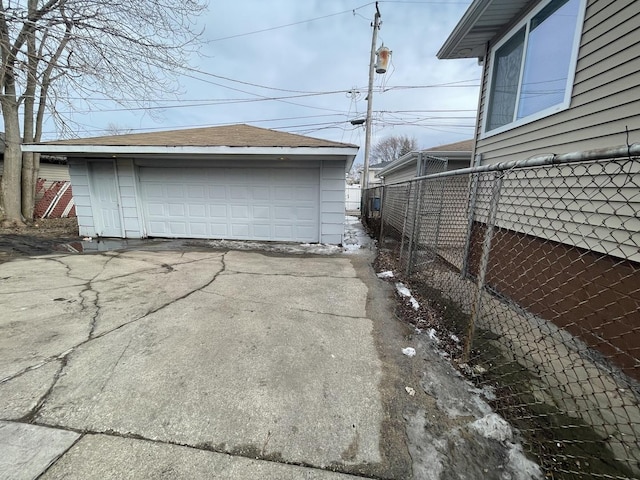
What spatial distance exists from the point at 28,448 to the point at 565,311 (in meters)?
4.27

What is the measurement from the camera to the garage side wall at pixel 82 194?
7914 mm

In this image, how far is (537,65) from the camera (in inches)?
147

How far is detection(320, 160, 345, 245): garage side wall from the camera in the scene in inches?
285

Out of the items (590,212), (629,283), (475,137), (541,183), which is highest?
(475,137)

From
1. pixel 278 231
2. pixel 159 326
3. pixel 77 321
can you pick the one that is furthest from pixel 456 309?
pixel 278 231

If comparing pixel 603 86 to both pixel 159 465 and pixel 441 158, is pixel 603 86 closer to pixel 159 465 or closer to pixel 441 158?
pixel 159 465

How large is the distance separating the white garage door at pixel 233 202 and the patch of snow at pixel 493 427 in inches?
244

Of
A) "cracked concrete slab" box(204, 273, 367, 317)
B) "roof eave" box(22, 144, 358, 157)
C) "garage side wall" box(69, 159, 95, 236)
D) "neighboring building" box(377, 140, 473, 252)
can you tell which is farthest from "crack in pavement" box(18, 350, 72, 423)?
"garage side wall" box(69, 159, 95, 236)

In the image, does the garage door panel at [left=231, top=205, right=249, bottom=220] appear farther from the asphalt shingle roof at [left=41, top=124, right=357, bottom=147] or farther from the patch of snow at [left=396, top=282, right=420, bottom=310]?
the patch of snow at [left=396, top=282, right=420, bottom=310]

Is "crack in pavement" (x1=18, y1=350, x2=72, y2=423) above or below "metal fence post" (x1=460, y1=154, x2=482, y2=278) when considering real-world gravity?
below

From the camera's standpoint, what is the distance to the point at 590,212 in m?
2.66

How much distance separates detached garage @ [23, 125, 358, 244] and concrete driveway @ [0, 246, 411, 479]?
12.7 feet

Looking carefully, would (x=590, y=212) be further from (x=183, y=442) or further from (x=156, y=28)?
(x=156, y=28)

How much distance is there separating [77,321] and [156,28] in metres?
7.93
